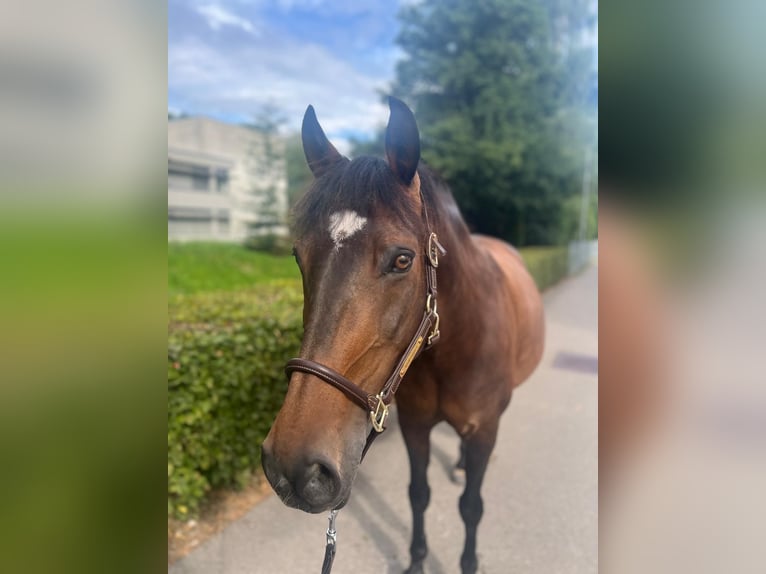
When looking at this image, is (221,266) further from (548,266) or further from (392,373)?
(392,373)

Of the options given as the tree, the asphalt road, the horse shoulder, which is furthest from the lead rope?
the tree

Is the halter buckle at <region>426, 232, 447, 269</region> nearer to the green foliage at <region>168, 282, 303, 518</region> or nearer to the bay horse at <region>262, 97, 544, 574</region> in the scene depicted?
the bay horse at <region>262, 97, 544, 574</region>

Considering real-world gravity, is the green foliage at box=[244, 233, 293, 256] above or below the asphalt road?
above

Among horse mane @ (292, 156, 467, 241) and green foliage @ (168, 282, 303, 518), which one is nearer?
horse mane @ (292, 156, 467, 241)

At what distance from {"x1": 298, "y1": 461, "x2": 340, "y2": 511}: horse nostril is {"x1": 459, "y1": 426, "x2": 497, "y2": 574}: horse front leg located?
4.16ft

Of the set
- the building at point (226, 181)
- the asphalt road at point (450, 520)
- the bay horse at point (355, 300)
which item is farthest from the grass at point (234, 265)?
the bay horse at point (355, 300)

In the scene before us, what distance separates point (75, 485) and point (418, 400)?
68.9 inches

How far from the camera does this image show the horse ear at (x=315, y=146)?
1656 mm

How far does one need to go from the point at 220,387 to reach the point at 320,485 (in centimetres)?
208

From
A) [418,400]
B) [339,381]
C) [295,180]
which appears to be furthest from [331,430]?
[295,180]

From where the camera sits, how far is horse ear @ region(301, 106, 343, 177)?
1656 mm

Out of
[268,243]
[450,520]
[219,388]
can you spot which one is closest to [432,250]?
[219,388]

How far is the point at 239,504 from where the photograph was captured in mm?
3344

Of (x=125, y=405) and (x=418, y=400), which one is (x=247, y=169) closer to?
(x=418, y=400)
